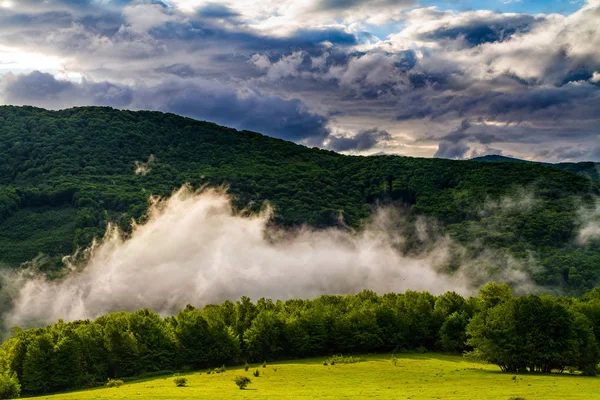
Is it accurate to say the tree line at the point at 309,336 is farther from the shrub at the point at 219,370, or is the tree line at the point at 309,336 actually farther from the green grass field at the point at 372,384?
the shrub at the point at 219,370

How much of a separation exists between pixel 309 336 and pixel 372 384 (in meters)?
47.3

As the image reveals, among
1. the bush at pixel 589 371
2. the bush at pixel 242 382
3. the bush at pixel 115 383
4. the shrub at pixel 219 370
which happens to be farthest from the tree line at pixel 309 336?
the bush at pixel 242 382

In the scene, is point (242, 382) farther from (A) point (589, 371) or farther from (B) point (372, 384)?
(A) point (589, 371)

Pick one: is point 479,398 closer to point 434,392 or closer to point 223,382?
point 434,392

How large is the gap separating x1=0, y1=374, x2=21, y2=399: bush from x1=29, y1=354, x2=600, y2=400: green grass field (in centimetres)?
1318

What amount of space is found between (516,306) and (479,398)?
41218 millimetres

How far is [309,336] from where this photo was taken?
152m

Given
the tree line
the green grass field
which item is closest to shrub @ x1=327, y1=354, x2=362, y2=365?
the green grass field

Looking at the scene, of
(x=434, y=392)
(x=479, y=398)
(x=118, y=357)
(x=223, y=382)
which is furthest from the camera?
(x=118, y=357)

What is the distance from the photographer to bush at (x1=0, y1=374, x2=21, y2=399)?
4496 inches

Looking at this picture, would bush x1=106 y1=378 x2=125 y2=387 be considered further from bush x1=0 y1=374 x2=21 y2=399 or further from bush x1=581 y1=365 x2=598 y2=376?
bush x1=581 y1=365 x2=598 y2=376

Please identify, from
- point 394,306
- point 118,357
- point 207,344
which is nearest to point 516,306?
point 394,306

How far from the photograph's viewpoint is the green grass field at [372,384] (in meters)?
90.8

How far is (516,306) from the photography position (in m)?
122
